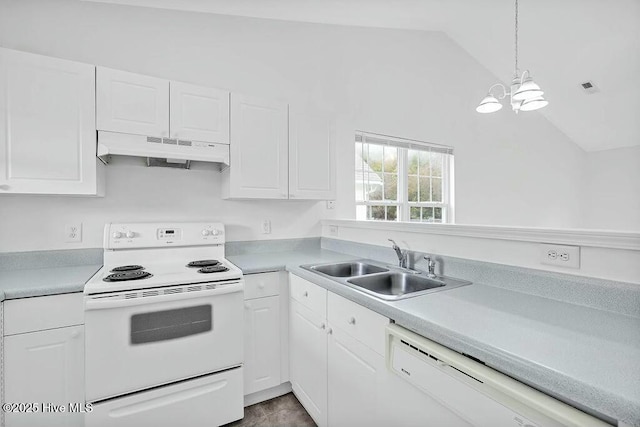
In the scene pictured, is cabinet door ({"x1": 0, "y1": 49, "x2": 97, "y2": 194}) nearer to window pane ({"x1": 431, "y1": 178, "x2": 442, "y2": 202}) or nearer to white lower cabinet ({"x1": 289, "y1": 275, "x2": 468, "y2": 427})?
white lower cabinet ({"x1": 289, "y1": 275, "x2": 468, "y2": 427})

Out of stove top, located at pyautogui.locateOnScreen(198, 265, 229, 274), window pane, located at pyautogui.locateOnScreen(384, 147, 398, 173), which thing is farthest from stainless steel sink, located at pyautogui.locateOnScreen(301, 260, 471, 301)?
window pane, located at pyautogui.locateOnScreen(384, 147, 398, 173)

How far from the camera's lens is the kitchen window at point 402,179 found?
3.23 meters

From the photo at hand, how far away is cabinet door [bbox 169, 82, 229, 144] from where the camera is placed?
1932mm

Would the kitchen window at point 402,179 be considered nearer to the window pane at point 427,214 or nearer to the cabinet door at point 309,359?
the window pane at point 427,214

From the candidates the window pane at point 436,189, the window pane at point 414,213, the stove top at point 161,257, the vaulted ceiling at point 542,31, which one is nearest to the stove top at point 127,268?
the stove top at point 161,257

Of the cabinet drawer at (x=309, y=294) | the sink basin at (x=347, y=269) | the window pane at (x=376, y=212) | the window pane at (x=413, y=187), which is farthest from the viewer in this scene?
the window pane at (x=413, y=187)

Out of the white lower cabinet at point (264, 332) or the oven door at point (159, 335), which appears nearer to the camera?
the oven door at point (159, 335)

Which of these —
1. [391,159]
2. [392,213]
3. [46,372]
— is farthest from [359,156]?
[46,372]

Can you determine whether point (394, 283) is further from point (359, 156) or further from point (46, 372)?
point (46, 372)

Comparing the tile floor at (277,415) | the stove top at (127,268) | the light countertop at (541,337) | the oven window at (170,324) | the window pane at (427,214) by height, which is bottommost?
the tile floor at (277,415)

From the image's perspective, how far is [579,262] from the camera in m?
1.14

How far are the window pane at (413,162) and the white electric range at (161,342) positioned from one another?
2.52 metres

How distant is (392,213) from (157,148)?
2477mm

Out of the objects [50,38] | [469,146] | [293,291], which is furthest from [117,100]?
[469,146]
